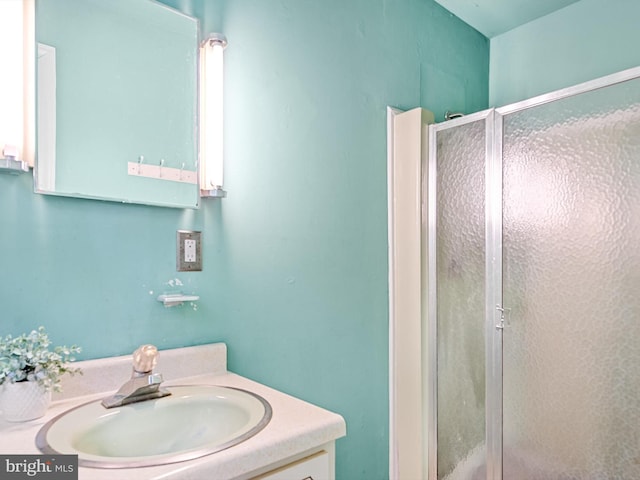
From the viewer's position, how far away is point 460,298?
70.0 inches

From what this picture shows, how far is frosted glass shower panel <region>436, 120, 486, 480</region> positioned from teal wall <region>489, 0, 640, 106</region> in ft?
2.16

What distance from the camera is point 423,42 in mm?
1970

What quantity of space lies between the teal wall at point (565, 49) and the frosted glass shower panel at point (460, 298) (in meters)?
0.66

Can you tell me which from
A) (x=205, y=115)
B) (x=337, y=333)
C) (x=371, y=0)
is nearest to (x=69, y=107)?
(x=205, y=115)

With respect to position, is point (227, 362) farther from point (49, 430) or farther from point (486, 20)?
point (486, 20)

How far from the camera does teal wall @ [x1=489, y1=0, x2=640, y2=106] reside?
186 centimetres

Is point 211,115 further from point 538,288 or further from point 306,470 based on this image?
point 538,288

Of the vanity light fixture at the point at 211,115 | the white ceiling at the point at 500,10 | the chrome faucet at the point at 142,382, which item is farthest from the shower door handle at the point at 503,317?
the white ceiling at the point at 500,10

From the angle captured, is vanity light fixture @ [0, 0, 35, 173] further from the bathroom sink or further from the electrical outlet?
the bathroom sink

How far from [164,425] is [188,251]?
44 cm

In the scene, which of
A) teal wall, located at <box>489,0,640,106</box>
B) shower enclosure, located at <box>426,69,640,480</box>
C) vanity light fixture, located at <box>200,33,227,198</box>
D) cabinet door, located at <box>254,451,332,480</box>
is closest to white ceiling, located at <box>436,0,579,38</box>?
teal wall, located at <box>489,0,640,106</box>

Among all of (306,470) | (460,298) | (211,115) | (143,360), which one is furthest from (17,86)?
(460,298)

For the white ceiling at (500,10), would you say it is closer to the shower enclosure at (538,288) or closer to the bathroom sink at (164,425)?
the shower enclosure at (538,288)

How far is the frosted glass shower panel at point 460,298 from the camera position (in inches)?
67.8
